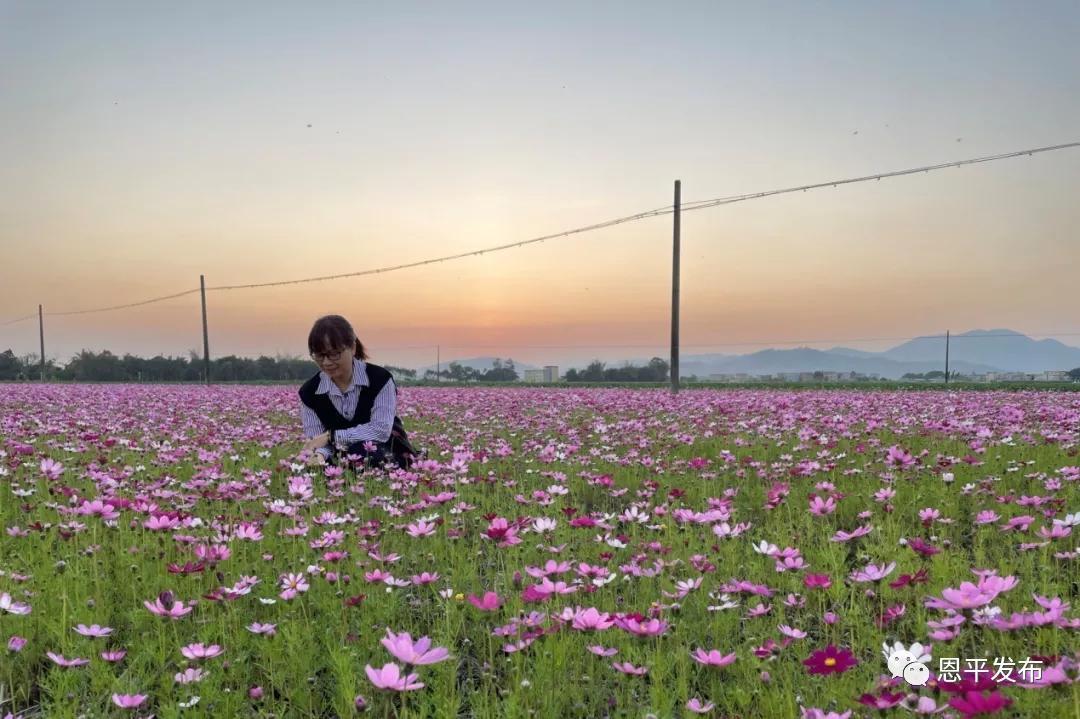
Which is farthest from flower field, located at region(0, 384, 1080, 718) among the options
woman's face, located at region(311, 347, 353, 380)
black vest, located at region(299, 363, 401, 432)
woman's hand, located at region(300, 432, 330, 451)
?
woman's face, located at region(311, 347, 353, 380)

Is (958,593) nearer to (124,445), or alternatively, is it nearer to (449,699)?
(449,699)

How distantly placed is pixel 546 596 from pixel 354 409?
4620mm

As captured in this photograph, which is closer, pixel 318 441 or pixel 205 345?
pixel 318 441

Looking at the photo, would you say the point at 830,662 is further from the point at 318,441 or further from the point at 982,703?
the point at 318,441

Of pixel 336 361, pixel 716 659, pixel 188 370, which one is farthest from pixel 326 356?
pixel 188 370

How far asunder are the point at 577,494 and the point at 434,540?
5.84 feet

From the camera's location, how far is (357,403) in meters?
6.71

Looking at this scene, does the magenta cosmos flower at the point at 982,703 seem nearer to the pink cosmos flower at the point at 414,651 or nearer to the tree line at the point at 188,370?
the pink cosmos flower at the point at 414,651

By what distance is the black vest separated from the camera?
6680 millimetres

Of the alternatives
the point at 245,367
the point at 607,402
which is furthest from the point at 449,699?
the point at 245,367

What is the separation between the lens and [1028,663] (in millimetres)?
→ 2131

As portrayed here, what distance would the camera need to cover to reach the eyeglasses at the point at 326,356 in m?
6.11

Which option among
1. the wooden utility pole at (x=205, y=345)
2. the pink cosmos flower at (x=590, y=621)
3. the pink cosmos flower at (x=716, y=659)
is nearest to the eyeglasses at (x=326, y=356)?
the pink cosmos flower at (x=590, y=621)

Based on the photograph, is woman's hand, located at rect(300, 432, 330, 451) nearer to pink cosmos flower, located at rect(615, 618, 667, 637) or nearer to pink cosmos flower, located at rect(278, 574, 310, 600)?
pink cosmos flower, located at rect(278, 574, 310, 600)
